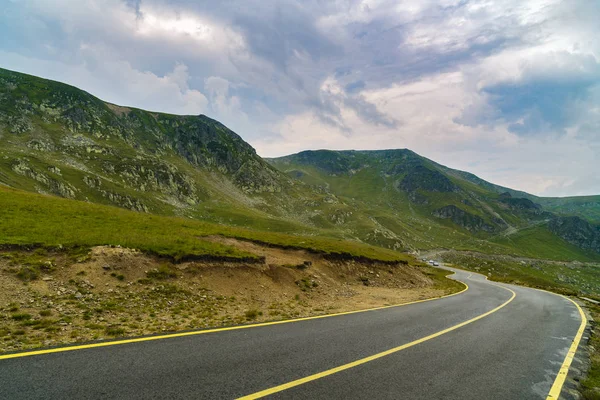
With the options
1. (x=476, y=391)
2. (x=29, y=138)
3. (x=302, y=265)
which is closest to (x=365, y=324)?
(x=476, y=391)

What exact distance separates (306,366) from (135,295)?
38.1 ft

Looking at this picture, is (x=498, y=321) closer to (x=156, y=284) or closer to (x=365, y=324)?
(x=365, y=324)

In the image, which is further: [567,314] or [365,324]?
[567,314]

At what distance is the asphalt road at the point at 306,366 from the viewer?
257 inches

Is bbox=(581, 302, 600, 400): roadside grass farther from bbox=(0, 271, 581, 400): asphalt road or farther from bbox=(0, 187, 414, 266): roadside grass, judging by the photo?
bbox=(0, 187, 414, 266): roadside grass

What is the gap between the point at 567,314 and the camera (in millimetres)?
21359

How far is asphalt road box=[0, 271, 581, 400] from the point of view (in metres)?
6.54

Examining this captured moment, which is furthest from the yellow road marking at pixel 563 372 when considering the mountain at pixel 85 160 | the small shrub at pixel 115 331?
the mountain at pixel 85 160

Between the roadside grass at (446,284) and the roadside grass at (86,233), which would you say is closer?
the roadside grass at (86,233)

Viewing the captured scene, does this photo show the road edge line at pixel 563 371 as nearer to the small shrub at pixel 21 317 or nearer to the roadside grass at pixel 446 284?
the small shrub at pixel 21 317

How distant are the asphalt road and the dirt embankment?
8.15 feet

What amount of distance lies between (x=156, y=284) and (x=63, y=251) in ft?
20.0

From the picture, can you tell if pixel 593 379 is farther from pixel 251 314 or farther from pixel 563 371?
pixel 251 314

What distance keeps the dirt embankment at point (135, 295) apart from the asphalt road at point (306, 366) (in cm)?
248
